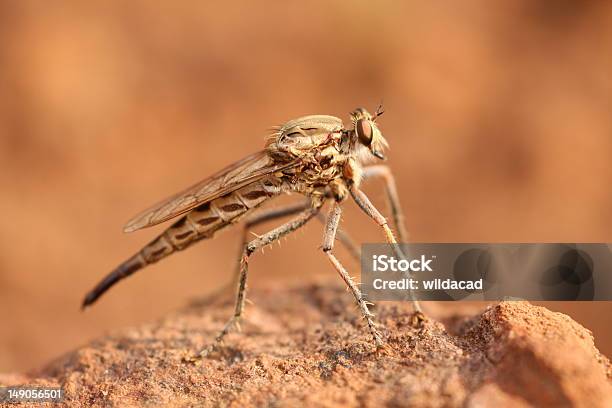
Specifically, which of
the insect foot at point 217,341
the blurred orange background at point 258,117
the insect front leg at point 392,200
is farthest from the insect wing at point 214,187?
the blurred orange background at point 258,117

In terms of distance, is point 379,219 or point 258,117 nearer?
point 379,219

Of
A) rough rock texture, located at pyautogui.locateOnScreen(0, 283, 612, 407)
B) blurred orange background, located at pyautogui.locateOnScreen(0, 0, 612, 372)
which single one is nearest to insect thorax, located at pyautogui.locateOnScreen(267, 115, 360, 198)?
rough rock texture, located at pyautogui.locateOnScreen(0, 283, 612, 407)

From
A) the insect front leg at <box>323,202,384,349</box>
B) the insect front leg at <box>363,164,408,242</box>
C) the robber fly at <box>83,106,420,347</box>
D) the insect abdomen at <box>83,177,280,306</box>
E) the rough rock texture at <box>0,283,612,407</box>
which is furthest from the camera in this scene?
the insect front leg at <box>363,164,408,242</box>

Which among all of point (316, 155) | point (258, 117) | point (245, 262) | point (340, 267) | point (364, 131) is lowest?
point (340, 267)

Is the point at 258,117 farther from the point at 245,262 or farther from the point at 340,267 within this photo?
the point at 340,267

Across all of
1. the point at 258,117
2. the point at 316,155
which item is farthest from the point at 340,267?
the point at 258,117

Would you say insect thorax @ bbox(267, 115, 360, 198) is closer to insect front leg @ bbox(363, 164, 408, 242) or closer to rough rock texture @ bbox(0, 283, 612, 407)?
insect front leg @ bbox(363, 164, 408, 242)
